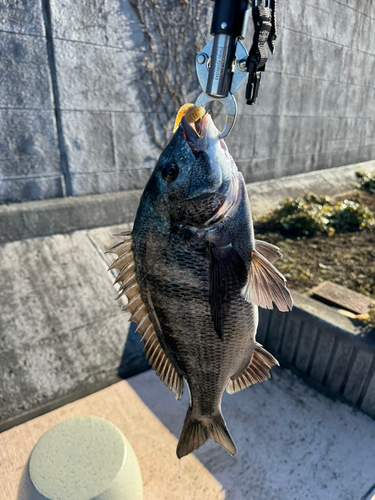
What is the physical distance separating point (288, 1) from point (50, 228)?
7.41 m

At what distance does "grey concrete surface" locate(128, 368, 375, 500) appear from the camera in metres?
3.31

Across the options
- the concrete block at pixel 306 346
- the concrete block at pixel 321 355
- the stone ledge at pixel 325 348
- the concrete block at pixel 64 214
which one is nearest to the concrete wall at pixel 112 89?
the concrete block at pixel 64 214

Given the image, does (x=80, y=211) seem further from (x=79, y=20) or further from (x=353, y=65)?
(x=353, y=65)

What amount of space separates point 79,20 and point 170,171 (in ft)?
15.5

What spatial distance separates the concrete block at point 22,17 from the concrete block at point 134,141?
159cm

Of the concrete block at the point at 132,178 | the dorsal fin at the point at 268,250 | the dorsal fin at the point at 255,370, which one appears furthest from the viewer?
the concrete block at the point at 132,178

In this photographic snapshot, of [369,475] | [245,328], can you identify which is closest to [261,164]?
[369,475]

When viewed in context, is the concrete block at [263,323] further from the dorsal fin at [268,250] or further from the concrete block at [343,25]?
the concrete block at [343,25]

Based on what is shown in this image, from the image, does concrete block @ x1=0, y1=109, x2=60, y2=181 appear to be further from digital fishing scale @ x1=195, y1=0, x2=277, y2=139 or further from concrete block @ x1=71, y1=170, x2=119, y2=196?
digital fishing scale @ x1=195, y1=0, x2=277, y2=139

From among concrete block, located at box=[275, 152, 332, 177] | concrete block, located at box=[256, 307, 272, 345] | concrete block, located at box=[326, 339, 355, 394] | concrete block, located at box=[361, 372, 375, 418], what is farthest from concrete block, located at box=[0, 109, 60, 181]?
concrete block, located at box=[275, 152, 332, 177]

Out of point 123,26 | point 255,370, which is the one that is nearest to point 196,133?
point 255,370

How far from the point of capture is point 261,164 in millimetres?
8664

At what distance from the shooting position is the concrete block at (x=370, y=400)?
390 cm

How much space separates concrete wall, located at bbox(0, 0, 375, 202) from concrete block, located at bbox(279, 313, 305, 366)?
3611 mm
